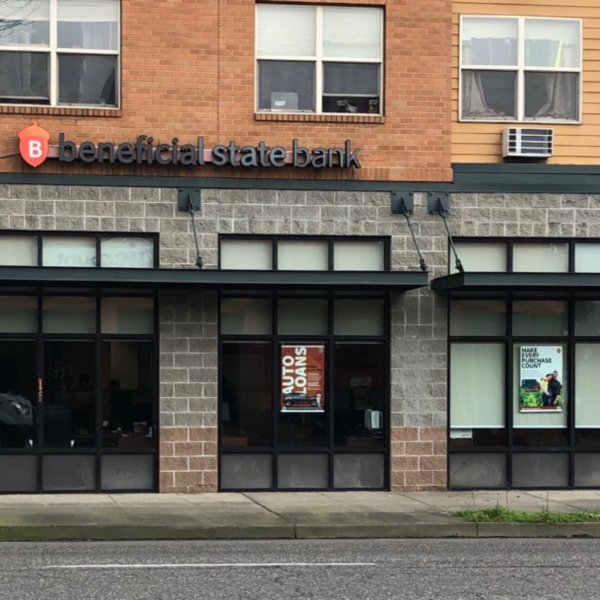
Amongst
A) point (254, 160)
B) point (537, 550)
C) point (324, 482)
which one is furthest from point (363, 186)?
point (537, 550)

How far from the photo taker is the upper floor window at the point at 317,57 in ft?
53.4

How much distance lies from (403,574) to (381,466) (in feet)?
19.8

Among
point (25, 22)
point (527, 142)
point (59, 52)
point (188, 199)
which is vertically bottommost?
point (188, 199)

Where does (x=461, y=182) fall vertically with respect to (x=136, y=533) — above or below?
above

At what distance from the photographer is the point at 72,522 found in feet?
42.0

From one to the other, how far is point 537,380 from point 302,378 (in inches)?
136

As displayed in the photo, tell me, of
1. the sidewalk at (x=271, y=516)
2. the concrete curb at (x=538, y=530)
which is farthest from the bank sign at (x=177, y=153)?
the concrete curb at (x=538, y=530)

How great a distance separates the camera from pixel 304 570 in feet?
34.3

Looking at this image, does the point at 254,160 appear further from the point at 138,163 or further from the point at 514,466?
the point at 514,466

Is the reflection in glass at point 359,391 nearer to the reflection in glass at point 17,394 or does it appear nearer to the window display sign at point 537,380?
the window display sign at point 537,380

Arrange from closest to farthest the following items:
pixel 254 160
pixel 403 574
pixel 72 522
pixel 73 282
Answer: pixel 403 574
pixel 72 522
pixel 73 282
pixel 254 160

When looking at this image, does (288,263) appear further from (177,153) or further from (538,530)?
(538,530)

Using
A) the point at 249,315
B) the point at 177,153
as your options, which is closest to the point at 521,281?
the point at 249,315

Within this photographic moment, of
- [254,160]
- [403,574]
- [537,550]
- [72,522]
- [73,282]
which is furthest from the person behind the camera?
[254,160]
